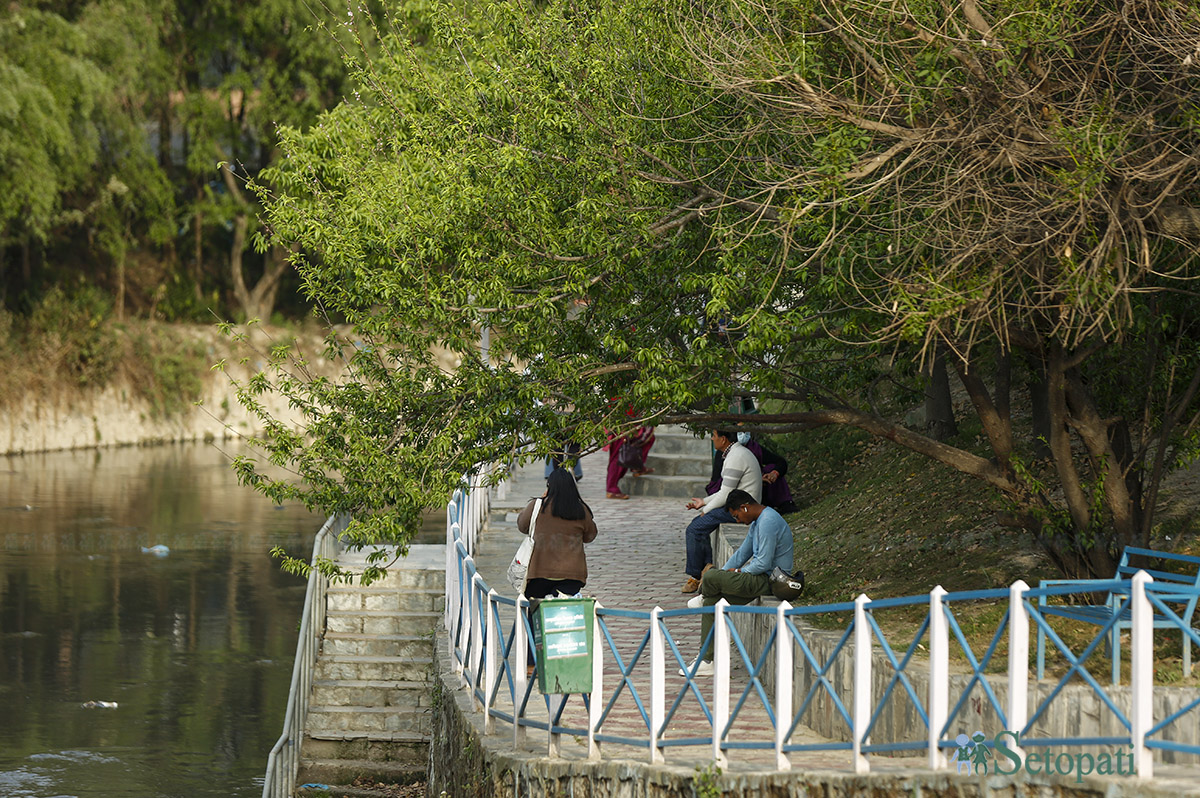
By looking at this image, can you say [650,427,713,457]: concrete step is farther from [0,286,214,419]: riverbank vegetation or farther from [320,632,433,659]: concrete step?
[0,286,214,419]: riverbank vegetation

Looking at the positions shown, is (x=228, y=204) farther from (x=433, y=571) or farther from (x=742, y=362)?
(x=742, y=362)

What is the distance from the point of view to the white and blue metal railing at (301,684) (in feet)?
36.2

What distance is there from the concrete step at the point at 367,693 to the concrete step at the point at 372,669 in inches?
3.2

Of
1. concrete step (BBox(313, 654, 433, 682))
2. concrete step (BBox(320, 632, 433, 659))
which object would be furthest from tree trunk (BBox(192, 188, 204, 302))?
concrete step (BBox(313, 654, 433, 682))

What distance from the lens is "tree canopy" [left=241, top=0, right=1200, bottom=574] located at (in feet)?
26.4

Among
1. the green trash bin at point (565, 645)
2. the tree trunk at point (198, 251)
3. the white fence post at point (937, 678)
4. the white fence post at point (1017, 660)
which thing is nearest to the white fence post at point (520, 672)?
the green trash bin at point (565, 645)

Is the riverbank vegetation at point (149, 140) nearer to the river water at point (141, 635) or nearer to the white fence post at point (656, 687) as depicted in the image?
the river water at point (141, 635)

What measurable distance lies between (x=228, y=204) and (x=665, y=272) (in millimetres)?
33403

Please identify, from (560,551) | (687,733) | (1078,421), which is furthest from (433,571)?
(1078,421)

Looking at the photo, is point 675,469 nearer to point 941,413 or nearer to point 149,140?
point 941,413

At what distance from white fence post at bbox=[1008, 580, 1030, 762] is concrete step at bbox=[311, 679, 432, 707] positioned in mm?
8610

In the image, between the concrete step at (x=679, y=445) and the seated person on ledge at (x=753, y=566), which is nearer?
the seated person on ledge at (x=753, y=566)

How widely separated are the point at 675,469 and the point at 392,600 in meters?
7.66

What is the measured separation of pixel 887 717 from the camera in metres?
7.98
